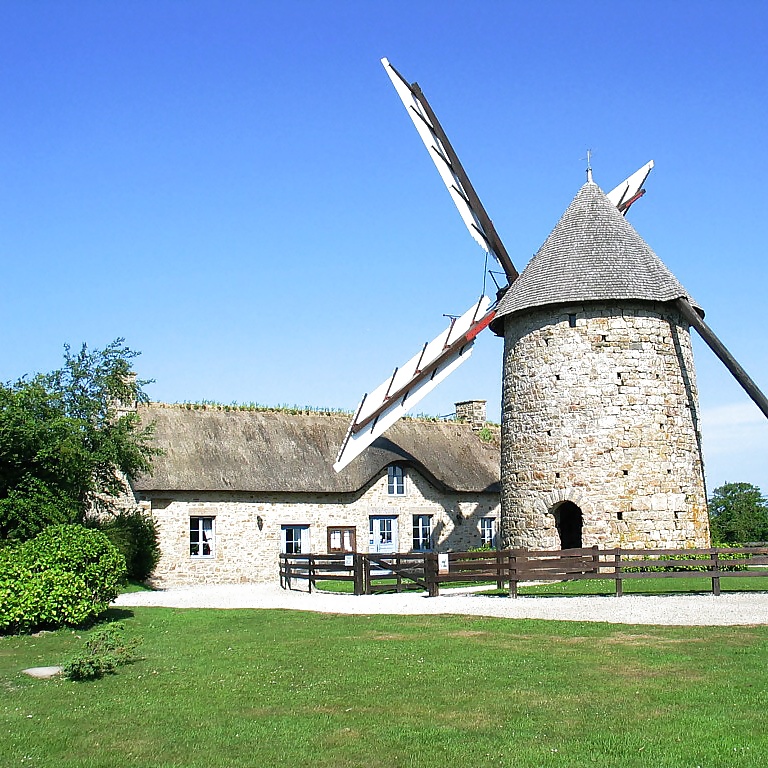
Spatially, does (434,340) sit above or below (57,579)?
above

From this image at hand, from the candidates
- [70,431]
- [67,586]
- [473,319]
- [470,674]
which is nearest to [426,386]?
[473,319]

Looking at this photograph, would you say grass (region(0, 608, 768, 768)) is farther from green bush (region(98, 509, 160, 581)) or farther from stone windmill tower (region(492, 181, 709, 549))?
green bush (region(98, 509, 160, 581))

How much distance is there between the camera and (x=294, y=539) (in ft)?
100

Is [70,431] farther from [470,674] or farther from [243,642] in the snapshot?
[470,674]

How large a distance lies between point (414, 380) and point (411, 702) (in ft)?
64.3

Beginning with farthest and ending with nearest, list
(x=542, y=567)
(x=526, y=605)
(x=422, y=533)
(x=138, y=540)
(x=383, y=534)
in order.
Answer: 1. (x=422, y=533)
2. (x=383, y=534)
3. (x=138, y=540)
4. (x=542, y=567)
5. (x=526, y=605)

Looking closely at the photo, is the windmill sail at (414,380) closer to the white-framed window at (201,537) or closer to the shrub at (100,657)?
the white-framed window at (201,537)

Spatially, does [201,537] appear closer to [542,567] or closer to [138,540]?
[138,540]

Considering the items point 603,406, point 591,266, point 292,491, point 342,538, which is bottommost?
point 342,538

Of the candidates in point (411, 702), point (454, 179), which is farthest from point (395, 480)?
point (411, 702)

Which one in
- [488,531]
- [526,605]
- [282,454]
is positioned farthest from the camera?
[488,531]

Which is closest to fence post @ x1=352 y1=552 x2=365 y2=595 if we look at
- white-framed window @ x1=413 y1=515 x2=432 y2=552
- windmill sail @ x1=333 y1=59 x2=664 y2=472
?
windmill sail @ x1=333 y1=59 x2=664 y2=472

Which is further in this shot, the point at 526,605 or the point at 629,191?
the point at 629,191

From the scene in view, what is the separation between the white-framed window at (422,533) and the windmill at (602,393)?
7187 mm
